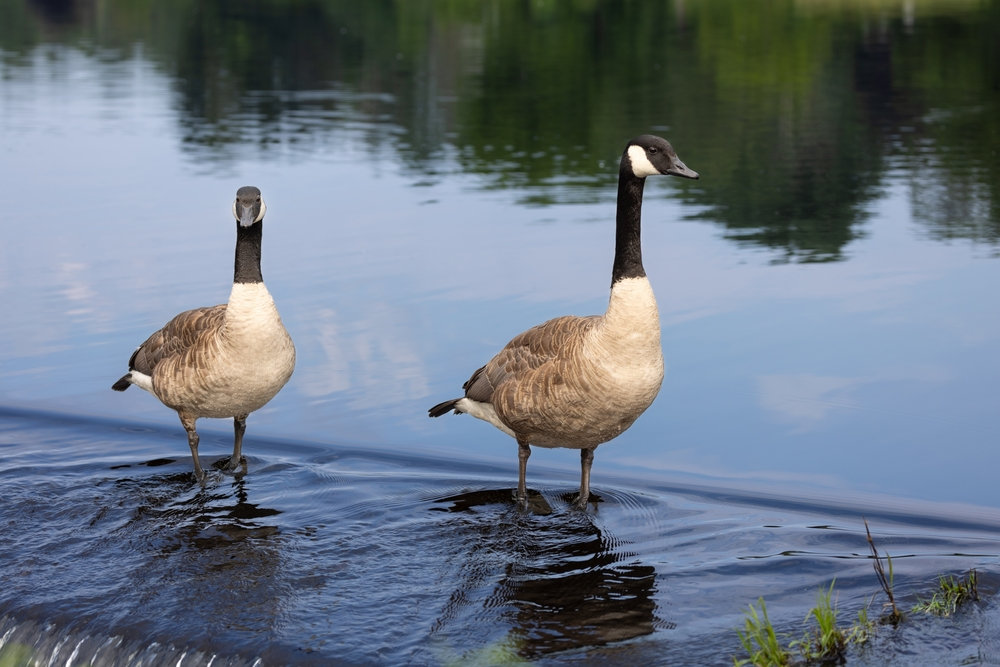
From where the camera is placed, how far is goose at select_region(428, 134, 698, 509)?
9.72 meters

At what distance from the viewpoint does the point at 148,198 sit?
2442cm

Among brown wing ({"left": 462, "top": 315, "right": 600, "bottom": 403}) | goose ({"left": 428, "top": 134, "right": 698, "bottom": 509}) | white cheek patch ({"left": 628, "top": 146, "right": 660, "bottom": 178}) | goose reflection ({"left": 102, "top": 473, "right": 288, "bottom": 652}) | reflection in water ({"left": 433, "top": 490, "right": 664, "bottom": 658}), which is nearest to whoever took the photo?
reflection in water ({"left": 433, "top": 490, "right": 664, "bottom": 658})

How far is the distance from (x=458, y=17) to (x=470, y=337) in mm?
56715

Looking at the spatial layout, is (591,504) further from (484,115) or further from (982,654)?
(484,115)

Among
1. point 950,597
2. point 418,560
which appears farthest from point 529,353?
point 950,597

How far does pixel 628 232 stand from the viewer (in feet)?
33.0

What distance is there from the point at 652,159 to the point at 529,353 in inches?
74.6

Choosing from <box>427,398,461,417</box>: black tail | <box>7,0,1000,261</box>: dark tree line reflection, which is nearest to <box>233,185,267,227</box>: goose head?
<box>427,398,461,417</box>: black tail

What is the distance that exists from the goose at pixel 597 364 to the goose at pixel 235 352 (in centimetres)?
187

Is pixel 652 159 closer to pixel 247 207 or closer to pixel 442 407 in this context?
pixel 442 407

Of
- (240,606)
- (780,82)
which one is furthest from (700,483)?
(780,82)

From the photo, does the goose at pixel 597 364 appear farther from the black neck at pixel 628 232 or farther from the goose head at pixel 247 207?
the goose head at pixel 247 207

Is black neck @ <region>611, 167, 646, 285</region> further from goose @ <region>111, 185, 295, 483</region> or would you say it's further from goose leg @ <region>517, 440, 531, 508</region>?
goose @ <region>111, 185, 295, 483</region>

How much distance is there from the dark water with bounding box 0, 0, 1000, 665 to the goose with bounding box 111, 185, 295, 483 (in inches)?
33.9
